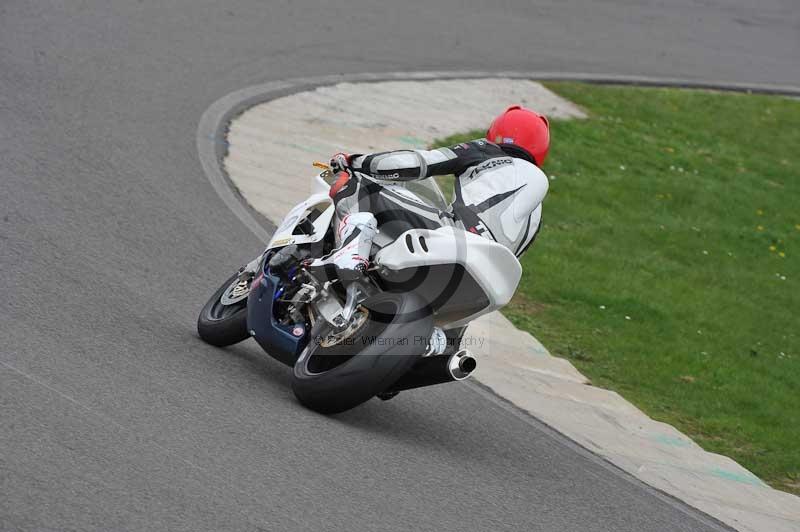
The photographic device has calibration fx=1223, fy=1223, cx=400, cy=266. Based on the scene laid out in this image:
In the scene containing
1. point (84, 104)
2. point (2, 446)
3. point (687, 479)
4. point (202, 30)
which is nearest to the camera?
point (2, 446)

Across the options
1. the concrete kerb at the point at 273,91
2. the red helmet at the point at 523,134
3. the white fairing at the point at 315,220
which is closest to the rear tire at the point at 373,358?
the white fairing at the point at 315,220

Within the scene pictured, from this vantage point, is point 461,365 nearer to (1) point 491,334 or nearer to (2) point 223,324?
(2) point 223,324

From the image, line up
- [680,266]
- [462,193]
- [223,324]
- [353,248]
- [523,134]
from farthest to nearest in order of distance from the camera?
[680,266]
[223,324]
[523,134]
[462,193]
[353,248]

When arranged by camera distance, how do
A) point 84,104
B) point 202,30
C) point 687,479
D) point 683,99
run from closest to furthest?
point 687,479 < point 84,104 < point 202,30 < point 683,99

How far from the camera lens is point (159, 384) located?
5.72 m

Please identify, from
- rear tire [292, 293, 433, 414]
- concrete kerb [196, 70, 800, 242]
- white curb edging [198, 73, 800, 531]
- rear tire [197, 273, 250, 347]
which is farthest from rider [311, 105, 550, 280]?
concrete kerb [196, 70, 800, 242]

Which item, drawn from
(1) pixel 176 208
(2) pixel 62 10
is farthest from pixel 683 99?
(1) pixel 176 208

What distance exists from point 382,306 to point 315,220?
1042 mm

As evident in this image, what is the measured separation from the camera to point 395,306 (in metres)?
5.84

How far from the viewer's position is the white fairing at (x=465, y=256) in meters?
5.79

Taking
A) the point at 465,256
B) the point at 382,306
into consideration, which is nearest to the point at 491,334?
the point at 382,306

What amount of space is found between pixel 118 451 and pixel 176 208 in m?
4.51

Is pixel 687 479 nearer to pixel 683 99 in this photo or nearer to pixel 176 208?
pixel 176 208

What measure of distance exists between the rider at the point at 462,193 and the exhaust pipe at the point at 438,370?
0.56m
